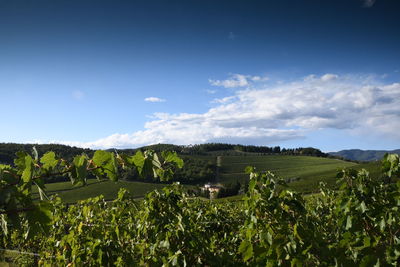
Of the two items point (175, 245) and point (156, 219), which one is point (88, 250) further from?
point (175, 245)

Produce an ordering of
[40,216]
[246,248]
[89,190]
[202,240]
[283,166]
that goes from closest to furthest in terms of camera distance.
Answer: [40,216] < [246,248] < [202,240] < [89,190] < [283,166]

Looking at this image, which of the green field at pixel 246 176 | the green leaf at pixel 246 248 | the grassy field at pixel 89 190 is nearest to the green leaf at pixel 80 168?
the green leaf at pixel 246 248

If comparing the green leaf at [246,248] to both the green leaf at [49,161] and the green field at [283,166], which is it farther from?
the green field at [283,166]

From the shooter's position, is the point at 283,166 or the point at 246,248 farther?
the point at 283,166

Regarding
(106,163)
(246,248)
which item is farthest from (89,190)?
(106,163)

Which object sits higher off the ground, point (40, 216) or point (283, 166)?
point (40, 216)

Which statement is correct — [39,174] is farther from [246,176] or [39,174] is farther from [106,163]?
[246,176]

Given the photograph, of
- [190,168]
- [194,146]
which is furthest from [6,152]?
[194,146]

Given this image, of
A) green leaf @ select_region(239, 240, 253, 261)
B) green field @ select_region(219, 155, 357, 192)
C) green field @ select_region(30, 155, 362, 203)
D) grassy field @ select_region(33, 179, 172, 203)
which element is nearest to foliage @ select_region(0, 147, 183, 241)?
green leaf @ select_region(239, 240, 253, 261)

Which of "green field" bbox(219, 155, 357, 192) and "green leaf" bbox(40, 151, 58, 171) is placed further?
"green field" bbox(219, 155, 357, 192)

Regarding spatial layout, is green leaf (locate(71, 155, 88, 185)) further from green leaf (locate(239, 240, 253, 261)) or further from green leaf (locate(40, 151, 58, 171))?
green leaf (locate(239, 240, 253, 261))

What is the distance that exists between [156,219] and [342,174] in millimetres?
2736

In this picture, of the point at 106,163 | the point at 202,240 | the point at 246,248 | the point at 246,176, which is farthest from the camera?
the point at 246,176

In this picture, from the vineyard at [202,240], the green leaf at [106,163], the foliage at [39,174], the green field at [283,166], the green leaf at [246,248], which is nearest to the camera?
the foliage at [39,174]
